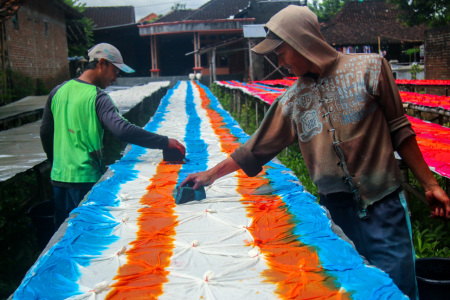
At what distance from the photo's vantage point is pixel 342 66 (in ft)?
5.86

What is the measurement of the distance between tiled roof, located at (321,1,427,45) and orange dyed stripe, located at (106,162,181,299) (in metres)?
21.9

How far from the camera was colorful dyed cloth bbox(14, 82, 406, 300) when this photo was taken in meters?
1.45

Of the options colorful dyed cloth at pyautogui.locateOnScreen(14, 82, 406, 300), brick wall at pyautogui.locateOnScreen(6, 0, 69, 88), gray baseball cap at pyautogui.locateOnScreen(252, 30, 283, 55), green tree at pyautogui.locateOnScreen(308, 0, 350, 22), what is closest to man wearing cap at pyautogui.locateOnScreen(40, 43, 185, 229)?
colorful dyed cloth at pyautogui.locateOnScreen(14, 82, 406, 300)

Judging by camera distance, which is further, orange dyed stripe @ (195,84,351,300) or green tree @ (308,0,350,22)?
green tree @ (308,0,350,22)

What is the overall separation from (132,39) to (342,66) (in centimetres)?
2665

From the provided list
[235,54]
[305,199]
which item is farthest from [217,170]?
[235,54]

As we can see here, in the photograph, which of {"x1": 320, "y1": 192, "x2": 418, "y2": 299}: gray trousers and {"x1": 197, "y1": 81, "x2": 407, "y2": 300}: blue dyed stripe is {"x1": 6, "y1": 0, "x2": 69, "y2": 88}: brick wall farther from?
{"x1": 320, "y1": 192, "x2": 418, "y2": 299}: gray trousers

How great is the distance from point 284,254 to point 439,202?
0.69 m

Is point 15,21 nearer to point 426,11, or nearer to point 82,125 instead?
point 82,125

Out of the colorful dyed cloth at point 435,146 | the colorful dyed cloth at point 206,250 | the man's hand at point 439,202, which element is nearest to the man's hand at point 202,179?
the colorful dyed cloth at point 206,250

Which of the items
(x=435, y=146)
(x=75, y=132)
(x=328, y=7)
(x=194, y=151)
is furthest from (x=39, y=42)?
(x=328, y=7)

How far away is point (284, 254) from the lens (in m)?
1.71

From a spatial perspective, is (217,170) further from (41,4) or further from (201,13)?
(201,13)

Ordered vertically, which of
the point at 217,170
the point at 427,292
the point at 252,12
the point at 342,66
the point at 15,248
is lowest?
the point at 15,248
